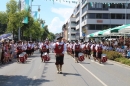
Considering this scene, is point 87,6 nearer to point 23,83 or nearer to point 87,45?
point 87,45

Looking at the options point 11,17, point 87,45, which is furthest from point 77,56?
point 11,17

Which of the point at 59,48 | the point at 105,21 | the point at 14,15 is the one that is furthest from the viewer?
the point at 105,21

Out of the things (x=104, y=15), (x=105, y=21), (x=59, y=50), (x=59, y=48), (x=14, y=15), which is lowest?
(x=59, y=50)

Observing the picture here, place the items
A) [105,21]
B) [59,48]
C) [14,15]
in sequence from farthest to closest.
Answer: [105,21], [14,15], [59,48]

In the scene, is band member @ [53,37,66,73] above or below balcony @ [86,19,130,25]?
below

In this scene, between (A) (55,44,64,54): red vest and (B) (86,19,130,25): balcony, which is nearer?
(A) (55,44,64,54): red vest

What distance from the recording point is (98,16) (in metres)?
71.0

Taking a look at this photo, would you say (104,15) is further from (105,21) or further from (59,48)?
(59,48)

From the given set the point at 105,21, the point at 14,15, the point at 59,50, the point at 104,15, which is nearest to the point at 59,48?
the point at 59,50

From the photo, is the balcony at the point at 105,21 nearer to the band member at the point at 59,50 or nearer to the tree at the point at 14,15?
the tree at the point at 14,15

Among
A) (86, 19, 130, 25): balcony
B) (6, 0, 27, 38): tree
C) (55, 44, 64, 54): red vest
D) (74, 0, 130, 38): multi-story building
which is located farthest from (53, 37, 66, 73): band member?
(86, 19, 130, 25): balcony

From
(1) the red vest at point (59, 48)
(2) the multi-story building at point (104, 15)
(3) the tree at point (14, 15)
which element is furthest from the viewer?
(2) the multi-story building at point (104, 15)

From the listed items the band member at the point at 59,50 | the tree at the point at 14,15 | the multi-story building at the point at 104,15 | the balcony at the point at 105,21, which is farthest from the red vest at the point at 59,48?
the balcony at the point at 105,21

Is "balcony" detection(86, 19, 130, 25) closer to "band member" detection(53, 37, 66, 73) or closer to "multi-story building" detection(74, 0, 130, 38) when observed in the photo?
"multi-story building" detection(74, 0, 130, 38)
